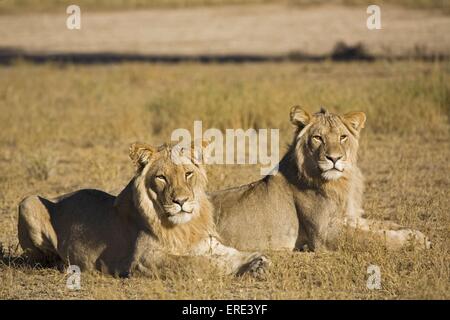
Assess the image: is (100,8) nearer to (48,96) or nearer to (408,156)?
(48,96)

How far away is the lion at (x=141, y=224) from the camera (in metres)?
6.78

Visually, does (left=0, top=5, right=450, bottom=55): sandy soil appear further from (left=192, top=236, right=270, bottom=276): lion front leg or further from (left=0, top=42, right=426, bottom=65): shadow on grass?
(left=192, top=236, right=270, bottom=276): lion front leg

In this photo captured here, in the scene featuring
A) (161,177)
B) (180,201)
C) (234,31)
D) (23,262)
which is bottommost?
(23,262)

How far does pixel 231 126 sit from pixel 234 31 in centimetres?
1429

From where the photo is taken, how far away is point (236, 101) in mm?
13977

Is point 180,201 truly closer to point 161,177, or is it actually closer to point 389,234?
point 161,177

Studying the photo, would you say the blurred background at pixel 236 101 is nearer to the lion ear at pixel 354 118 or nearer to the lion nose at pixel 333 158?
the lion nose at pixel 333 158

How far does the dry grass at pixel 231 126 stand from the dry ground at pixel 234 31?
3.03 m

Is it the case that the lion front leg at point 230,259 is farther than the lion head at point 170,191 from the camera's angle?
Yes

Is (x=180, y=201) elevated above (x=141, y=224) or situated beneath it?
elevated above

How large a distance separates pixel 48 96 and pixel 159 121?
4.41 metres

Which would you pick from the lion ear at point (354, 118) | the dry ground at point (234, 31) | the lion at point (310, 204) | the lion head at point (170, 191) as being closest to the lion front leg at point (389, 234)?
the lion at point (310, 204)

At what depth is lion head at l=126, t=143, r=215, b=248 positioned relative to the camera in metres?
6.71

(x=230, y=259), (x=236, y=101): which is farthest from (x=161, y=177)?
(x=236, y=101)
